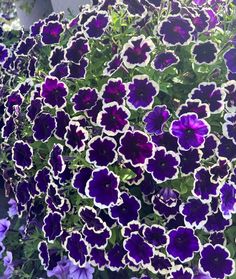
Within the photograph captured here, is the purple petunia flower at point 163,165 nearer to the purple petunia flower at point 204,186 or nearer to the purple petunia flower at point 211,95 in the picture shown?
the purple petunia flower at point 204,186

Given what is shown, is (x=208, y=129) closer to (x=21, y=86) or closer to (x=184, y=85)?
(x=184, y=85)

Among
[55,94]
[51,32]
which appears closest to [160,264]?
[55,94]

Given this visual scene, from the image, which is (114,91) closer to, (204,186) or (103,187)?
(103,187)

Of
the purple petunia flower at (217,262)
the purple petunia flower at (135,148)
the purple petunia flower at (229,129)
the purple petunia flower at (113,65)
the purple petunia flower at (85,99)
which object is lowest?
the purple petunia flower at (217,262)

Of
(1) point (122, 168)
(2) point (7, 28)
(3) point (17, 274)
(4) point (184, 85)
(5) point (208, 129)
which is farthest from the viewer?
(2) point (7, 28)

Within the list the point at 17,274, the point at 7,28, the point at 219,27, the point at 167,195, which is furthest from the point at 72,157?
the point at 7,28

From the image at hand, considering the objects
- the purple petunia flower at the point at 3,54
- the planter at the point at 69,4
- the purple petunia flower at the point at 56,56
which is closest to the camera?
the purple petunia flower at the point at 56,56

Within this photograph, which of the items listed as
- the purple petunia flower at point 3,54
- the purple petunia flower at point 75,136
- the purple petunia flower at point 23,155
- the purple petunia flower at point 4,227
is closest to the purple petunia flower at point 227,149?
the purple petunia flower at point 75,136
